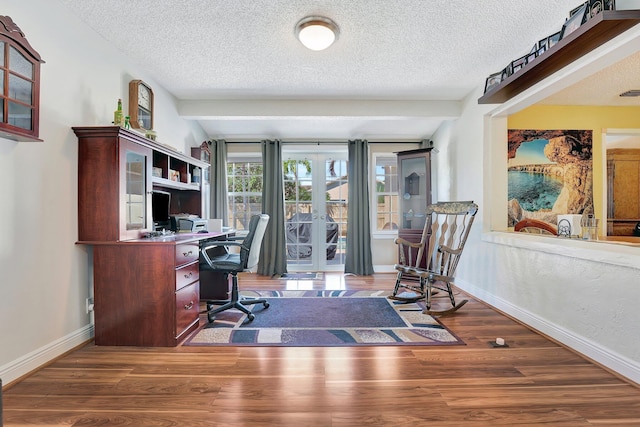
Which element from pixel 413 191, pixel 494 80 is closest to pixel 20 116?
pixel 494 80

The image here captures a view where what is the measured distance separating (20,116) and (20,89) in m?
0.15

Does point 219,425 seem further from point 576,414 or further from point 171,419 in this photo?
point 576,414

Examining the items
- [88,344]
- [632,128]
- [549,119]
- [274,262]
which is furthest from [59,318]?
[632,128]

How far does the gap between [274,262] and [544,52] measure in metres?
3.88

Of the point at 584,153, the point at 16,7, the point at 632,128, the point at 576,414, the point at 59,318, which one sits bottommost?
the point at 576,414

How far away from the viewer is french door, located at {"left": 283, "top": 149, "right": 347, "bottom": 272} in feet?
16.7

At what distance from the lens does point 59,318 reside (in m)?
2.10

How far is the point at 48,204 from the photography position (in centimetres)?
201

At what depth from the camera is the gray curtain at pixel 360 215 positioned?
478 cm

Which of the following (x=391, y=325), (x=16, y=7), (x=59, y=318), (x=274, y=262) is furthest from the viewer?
(x=274, y=262)

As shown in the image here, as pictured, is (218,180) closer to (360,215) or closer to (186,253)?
(360,215)

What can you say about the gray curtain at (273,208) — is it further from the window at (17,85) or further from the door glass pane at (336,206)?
the window at (17,85)

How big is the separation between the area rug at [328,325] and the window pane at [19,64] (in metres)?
1.96

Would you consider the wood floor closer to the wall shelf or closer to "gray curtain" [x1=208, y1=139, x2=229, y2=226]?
the wall shelf
